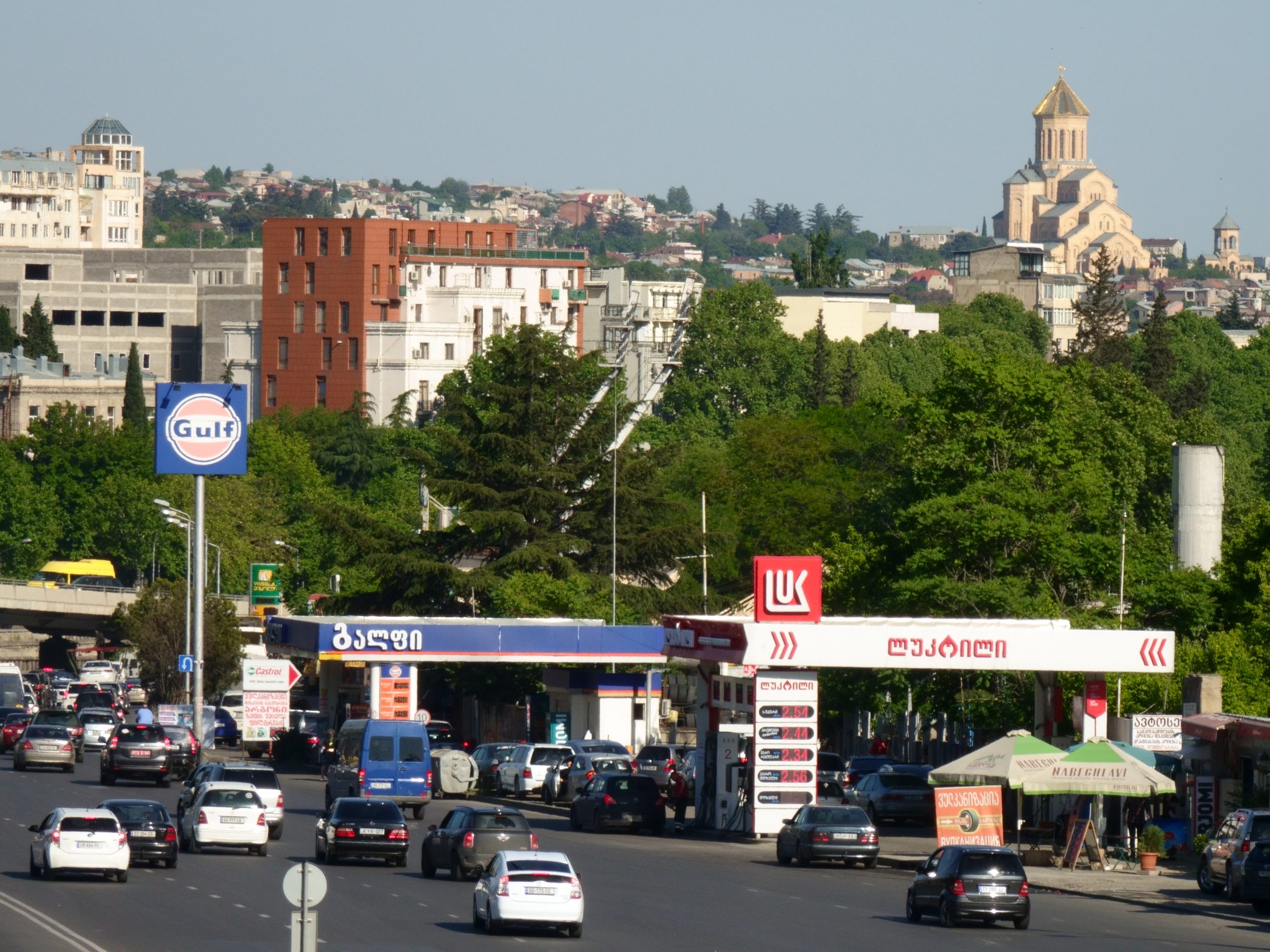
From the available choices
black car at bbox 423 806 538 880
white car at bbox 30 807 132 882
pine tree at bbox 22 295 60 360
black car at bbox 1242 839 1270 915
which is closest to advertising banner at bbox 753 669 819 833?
black car at bbox 423 806 538 880

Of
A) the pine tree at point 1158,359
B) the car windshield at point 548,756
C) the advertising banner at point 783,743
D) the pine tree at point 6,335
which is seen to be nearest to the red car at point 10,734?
the car windshield at point 548,756

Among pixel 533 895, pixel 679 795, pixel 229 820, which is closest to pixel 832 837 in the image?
pixel 679 795

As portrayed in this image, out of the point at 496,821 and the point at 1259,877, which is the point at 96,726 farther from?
the point at 1259,877

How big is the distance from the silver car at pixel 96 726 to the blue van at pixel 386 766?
22.4 m

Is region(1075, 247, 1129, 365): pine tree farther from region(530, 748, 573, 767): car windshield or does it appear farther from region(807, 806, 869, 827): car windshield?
region(807, 806, 869, 827): car windshield

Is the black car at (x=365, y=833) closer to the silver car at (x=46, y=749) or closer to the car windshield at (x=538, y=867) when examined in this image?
the car windshield at (x=538, y=867)

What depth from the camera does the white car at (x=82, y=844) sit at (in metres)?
36.2

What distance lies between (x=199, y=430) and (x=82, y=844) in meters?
26.5

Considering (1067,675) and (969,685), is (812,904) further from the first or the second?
(969,685)

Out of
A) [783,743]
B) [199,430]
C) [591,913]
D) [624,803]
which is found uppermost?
[199,430]

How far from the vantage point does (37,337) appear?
640ft

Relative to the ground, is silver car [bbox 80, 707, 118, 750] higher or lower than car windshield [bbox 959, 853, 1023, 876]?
lower

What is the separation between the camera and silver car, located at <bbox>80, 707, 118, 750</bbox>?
7181cm

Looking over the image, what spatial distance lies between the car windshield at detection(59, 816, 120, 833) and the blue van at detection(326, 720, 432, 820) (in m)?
12.9
